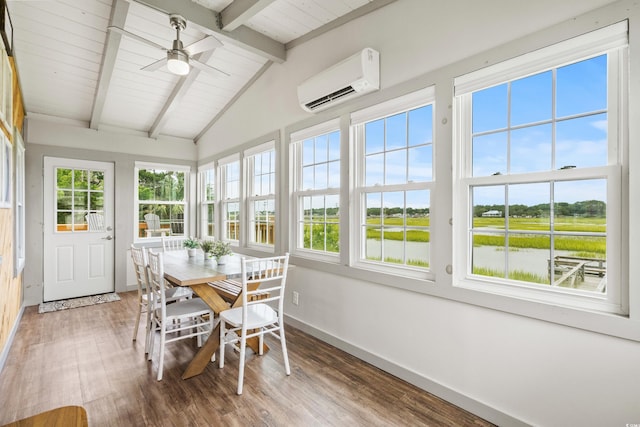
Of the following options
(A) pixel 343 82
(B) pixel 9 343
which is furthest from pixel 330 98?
(B) pixel 9 343

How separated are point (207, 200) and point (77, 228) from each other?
1964 mm

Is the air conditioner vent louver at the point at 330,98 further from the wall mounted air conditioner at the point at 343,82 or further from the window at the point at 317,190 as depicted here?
the window at the point at 317,190

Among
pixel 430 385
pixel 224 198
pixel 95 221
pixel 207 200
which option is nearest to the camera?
pixel 430 385

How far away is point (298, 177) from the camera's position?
11.7 ft

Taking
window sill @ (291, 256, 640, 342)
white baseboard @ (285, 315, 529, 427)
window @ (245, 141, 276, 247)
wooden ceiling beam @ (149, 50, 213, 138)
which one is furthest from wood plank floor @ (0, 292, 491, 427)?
wooden ceiling beam @ (149, 50, 213, 138)

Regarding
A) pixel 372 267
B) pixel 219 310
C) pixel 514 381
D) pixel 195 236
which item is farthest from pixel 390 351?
pixel 195 236

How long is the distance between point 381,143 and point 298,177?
1.19 meters

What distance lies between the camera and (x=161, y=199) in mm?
5570

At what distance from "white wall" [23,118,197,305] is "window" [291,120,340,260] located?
315cm

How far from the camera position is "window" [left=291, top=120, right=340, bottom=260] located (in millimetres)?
3139

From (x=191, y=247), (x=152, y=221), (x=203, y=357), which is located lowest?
(x=203, y=357)

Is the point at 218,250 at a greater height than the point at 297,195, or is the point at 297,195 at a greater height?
the point at 297,195

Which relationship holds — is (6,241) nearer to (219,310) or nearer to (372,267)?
(219,310)

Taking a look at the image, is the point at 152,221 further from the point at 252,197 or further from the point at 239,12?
the point at 239,12
